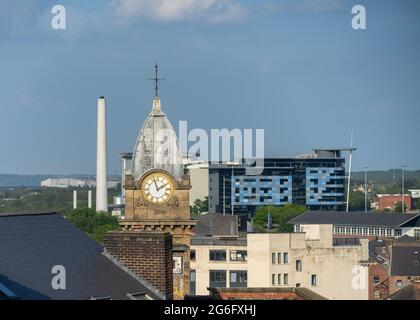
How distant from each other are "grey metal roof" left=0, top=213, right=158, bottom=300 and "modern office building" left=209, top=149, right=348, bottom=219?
15356 centimetres

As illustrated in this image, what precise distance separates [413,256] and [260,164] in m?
96.2

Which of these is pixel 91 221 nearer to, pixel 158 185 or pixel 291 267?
pixel 291 267

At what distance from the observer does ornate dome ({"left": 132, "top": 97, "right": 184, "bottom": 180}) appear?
4200 cm

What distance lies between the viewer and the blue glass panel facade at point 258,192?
7421 inches

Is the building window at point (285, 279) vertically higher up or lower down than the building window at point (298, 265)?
lower down

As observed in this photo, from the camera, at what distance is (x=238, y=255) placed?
243 ft

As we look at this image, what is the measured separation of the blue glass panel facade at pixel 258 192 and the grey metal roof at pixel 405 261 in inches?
3768

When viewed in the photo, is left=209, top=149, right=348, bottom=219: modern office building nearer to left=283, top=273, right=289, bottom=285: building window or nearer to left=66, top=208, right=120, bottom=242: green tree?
left=66, top=208, right=120, bottom=242: green tree

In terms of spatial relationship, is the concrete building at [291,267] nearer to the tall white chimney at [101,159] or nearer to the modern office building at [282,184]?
the tall white chimney at [101,159]

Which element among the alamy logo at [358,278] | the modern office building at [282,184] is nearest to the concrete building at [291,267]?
the alamy logo at [358,278]

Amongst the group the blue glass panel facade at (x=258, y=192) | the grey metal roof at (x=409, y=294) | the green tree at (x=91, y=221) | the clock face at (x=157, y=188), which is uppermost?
the clock face at (x=157, y=188)

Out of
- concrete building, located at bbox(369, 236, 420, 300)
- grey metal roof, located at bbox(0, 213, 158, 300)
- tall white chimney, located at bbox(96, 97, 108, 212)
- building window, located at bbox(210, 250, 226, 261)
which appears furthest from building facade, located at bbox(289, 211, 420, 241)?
grey metal roof, located at bbox(0, 213, 158, 300)

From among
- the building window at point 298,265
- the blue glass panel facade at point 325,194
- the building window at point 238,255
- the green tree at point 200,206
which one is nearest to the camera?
the building window at point 298,265
